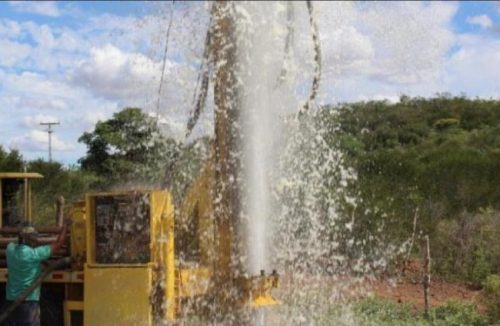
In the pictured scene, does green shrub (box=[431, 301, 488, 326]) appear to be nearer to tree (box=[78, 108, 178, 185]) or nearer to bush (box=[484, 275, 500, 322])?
bush (box=[484, 275, 500, 322])

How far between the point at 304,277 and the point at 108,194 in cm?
279

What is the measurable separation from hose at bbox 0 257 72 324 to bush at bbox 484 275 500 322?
5.52 m

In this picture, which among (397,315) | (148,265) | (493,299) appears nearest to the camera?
(148,265)

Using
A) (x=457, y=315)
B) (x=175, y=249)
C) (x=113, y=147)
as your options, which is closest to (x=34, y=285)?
(x=175, y=249)

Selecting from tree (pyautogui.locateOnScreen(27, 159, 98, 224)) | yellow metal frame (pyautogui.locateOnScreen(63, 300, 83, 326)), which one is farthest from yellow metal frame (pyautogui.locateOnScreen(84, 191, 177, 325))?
tree (pyautogui.locateOnScreen(27, 159, 98, 224))

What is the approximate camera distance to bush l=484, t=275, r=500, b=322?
10223mm

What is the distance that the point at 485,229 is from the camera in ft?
50.8

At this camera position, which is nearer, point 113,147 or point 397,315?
point 397,315

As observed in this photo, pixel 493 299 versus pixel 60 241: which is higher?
pixel 60 241

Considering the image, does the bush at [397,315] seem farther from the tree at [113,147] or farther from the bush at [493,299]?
the tree at [113,147]

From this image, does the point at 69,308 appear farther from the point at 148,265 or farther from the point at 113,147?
the point at 113,147

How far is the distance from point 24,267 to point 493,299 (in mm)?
5951

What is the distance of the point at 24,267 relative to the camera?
762 centimetres

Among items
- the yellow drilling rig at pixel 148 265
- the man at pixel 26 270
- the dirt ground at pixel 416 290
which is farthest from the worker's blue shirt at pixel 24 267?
the dirt ground at pixel 416 290
